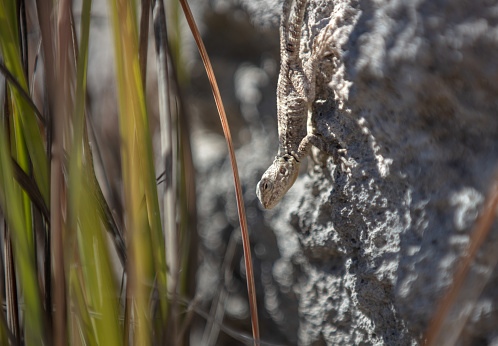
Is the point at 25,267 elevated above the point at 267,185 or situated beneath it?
elevated above

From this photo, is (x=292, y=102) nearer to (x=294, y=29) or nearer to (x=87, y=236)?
(x=294, y=29)

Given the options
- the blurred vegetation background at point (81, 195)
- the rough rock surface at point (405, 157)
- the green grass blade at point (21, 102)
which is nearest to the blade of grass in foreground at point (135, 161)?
the blurred vegetation background at point (81, 195)

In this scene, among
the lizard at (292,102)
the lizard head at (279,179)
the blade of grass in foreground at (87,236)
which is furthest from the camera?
the lizard head at (279,179)

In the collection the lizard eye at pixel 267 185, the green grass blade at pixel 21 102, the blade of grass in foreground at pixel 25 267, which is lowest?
the lizard eye at pixel 267 185

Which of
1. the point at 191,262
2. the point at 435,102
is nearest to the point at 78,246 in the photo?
the point at 191,262

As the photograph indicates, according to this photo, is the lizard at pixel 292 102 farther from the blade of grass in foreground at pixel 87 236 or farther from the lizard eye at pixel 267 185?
the blade of grass in foreground at pixel 87 236

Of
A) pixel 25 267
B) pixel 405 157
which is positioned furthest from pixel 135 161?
pixel 405 157

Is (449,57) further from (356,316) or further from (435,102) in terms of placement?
(356,316)

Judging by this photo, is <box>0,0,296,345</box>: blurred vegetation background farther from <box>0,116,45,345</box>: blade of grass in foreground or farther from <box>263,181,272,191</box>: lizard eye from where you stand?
<box>263,181,272,191</box>: lizard eye
